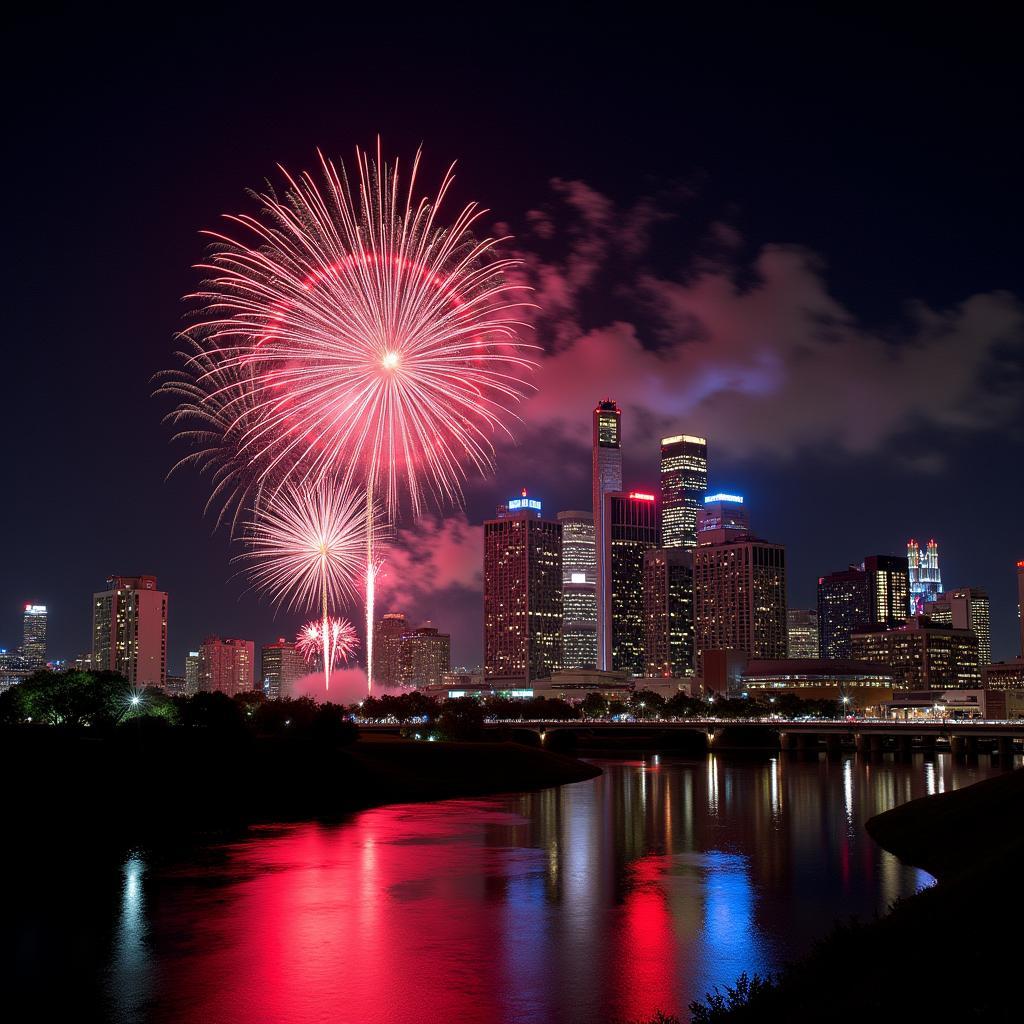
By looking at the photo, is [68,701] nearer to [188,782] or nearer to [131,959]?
[188,782]

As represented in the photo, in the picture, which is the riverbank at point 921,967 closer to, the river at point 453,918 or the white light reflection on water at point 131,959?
the river at point 453,918

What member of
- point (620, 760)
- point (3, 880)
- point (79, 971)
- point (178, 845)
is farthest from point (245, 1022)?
point (620, 760)

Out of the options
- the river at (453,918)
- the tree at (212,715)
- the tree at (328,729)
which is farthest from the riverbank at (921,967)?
the tree at (328,729)

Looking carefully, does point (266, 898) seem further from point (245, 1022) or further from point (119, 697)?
point (119, 697)

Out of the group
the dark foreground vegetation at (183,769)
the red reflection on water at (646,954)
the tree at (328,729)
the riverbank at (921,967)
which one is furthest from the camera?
the tree at (328,729)

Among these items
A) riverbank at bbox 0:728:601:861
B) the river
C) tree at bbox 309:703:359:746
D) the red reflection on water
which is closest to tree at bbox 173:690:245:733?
riverbank at bbox 0:728:601:861

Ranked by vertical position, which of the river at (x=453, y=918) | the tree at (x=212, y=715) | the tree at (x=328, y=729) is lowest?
the river at (x=453, y=918)

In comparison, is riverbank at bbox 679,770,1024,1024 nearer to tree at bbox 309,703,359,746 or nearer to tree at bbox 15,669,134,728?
tree at bbox 309,703,359,746
